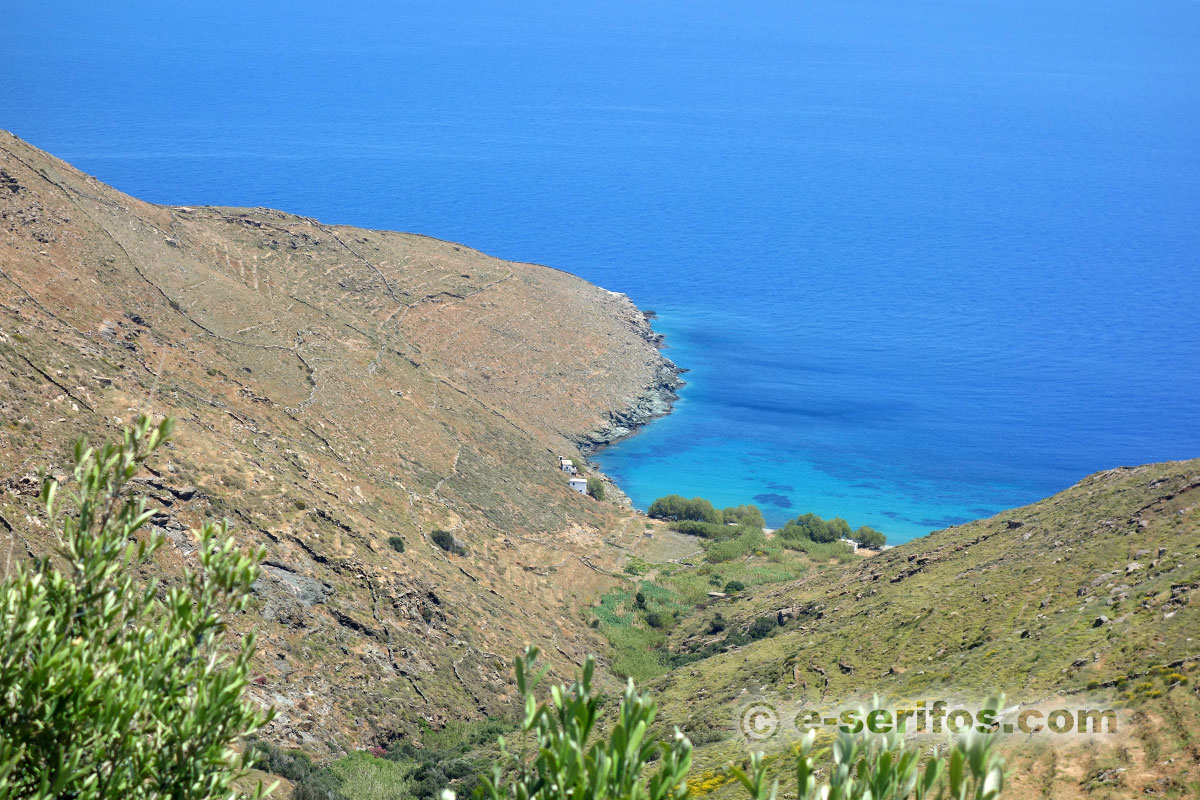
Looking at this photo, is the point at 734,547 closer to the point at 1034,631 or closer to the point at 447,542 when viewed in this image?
the point at 447,542

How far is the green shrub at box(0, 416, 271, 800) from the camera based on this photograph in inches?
342

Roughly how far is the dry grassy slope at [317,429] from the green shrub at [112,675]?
29.0 ft

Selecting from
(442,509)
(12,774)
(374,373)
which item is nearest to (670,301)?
(374,373)

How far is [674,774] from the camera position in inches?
305

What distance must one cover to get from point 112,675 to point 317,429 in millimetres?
34085

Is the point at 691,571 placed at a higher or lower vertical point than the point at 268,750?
higher

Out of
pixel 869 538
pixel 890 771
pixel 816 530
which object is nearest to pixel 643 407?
pixel 816 530

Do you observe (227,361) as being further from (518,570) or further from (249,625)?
(249,625)

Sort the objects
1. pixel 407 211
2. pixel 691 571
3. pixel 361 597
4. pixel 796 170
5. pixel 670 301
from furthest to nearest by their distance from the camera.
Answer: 1. pixel 796 170
2. pixel 407 211
3. pixel 670 301
4. pixel 691 571
5. pixel 361 597

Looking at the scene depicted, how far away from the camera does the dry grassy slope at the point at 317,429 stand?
29844 mm

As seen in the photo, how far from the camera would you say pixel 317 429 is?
139 feet

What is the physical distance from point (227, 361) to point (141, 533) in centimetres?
1806

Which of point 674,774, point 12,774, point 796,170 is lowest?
point 12,774

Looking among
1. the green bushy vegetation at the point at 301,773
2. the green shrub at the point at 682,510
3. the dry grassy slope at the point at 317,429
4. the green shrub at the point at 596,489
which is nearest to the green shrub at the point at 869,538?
the green shrub at the point at 682,510
